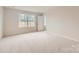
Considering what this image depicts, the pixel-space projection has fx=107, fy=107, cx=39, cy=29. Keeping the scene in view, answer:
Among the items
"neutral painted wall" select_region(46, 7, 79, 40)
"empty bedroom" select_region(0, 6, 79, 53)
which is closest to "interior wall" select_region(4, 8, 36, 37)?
"empty bedroom" select_region(0, 6, 79, 53)

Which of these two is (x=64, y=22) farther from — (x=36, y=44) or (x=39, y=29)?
(x=36, y=44)

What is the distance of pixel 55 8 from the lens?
178 centimetres

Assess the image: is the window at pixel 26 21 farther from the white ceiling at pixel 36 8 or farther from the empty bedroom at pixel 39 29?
A: the white ceiling at pixel 36 8

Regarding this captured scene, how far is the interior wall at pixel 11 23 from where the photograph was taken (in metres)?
1.78

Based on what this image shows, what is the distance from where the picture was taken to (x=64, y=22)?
1820 millimetres

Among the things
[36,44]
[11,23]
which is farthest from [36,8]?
[36,44]

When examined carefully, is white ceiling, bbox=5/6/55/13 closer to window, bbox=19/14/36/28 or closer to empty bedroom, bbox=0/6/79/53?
empty bedroom, bbox=0/6/79/53

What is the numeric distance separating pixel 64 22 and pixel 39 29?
1.46 feet

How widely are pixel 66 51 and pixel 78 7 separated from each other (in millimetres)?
762

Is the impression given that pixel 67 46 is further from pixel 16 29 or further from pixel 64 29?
pixel 16 29

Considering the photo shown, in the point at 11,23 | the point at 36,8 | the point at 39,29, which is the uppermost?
the point at 36,8

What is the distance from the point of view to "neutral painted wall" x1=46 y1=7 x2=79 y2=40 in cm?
181

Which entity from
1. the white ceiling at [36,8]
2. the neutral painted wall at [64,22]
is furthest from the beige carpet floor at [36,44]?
the white ceiling at [36,8]

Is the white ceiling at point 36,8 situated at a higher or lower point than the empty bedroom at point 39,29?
higher
